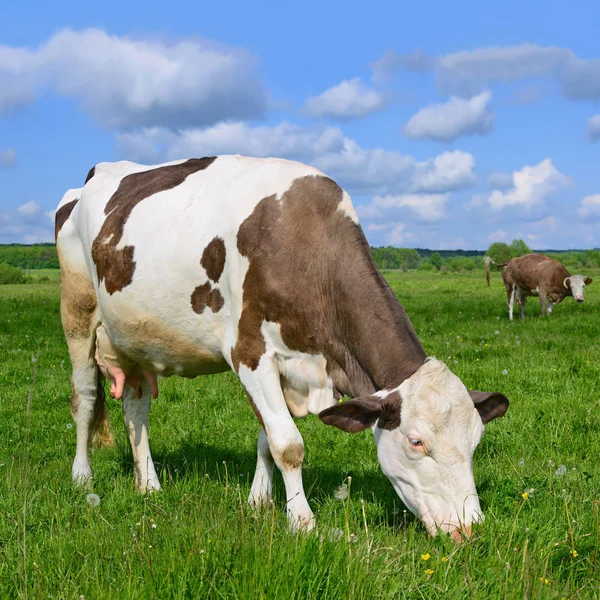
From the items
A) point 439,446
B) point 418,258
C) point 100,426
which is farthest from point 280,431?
point 418,258

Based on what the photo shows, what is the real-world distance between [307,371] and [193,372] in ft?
4.89

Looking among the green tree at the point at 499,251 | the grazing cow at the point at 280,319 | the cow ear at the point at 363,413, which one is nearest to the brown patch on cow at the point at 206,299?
the grazing cow at the point at 280,319

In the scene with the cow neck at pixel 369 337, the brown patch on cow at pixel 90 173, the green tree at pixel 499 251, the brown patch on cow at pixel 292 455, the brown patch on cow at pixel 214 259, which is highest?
the green tree at pixel 499 251

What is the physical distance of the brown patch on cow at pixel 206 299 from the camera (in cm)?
510

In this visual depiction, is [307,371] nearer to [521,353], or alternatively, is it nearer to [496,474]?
[496,474]

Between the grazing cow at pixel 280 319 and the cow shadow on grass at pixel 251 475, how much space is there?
0.33 metres

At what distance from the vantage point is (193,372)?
19.3 feet

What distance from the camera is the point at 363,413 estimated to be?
409 cm

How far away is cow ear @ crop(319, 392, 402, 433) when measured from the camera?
4.03 metres

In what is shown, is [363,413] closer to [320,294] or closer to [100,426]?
[320,294]

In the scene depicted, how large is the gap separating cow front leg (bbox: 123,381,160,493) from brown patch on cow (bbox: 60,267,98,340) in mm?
765

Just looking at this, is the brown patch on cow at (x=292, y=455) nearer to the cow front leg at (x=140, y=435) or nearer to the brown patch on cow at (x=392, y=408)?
the brown patch on cow at (x=392, y=408)

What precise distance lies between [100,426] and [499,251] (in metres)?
113

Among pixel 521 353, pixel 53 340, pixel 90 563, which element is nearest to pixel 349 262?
pixel 90 563
